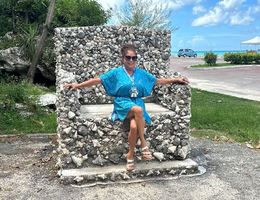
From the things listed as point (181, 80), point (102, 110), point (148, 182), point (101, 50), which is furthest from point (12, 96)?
point (148, 182)

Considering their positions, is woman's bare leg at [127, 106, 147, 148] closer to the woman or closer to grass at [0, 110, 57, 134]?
the woman

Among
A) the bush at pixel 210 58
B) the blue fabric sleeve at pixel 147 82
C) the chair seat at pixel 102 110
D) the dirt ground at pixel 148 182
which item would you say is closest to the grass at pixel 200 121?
the dirt ground at pixel 148 182

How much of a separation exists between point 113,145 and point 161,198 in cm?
109

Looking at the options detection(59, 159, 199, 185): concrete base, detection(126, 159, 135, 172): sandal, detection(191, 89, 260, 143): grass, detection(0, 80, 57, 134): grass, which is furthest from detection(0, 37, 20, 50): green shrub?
detection(126, 159, 135, 172): sandal

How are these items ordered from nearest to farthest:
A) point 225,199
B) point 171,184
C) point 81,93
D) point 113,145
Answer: point 225,199
point 171,184
point 113,145
point 81,93

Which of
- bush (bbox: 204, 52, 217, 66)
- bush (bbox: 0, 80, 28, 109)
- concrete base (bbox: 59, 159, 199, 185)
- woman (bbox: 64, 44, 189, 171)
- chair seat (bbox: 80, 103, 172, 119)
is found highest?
woman (bbox: 64, 44, 189, 171)

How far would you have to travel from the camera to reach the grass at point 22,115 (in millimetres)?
8293

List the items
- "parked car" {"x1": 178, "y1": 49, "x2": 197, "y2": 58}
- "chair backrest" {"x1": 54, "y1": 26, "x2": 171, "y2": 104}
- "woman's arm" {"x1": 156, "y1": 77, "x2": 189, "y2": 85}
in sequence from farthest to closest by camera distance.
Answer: "parked car" {"x1": 178, "y1": 49, "x2": 197, "y2": 58} → "chair backrest" {"x1": 54, "y1": 26, "x2": 171, "y2": 104} → "woman's arm" {"x1": 156, "y1": 77, "x2": 189, "y2": 85}

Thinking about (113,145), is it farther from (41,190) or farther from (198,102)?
(198,102)

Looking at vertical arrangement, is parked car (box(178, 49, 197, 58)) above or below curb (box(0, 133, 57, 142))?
below

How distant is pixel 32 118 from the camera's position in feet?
29.2

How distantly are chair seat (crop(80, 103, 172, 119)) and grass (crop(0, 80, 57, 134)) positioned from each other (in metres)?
1.65

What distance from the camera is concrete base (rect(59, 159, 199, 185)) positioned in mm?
5121

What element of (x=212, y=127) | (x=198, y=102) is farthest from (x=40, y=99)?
(x=198, y=102)
